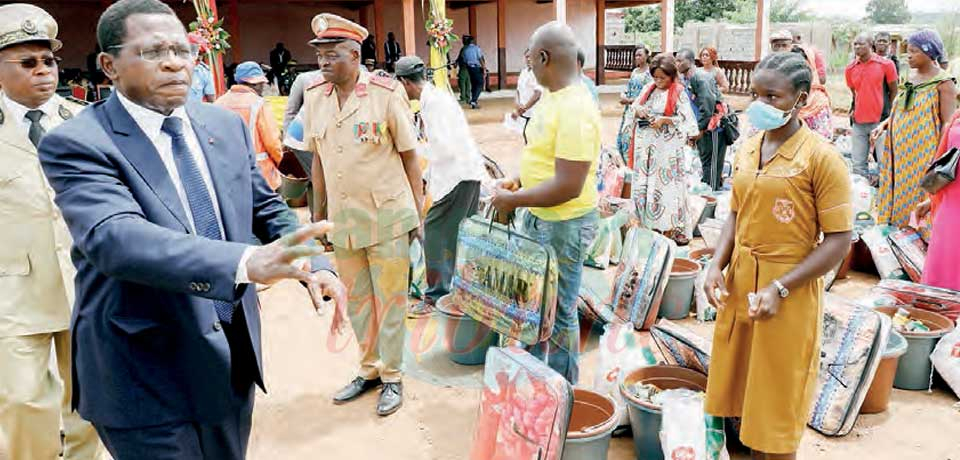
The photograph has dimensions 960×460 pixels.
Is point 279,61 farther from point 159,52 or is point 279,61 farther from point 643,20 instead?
point 643,20

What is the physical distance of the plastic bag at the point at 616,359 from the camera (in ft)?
11.2

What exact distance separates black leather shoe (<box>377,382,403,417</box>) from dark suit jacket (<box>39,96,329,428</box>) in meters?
1.82

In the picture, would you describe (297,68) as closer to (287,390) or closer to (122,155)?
(287,390)

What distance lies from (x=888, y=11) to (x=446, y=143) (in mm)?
56907

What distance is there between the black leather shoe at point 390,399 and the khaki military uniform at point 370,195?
42 millimetres

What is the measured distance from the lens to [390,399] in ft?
12.1

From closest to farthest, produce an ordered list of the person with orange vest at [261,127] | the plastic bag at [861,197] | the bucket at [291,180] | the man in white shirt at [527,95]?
the person with orange vest at [261,127]
the plastic bag at [861,197]
the bucket at [291,180]
the man in white shirt at [527,95]

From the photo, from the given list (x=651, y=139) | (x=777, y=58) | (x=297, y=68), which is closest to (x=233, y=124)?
(x=777, y=58)

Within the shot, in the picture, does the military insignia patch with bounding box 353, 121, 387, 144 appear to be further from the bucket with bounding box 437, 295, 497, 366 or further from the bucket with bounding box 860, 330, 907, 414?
the bucket with bounding box 860, 330, 907, 414

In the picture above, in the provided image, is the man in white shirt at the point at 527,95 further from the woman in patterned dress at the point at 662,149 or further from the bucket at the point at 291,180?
the bucket at the point at 291,180

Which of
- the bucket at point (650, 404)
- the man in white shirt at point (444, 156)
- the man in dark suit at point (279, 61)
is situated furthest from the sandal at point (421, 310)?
the man in dark suit at point (279, 61)

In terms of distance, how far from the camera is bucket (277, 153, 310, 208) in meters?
6.62

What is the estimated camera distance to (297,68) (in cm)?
1834

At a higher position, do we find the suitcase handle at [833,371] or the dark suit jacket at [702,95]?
the dark suit jacket at [702,95]
